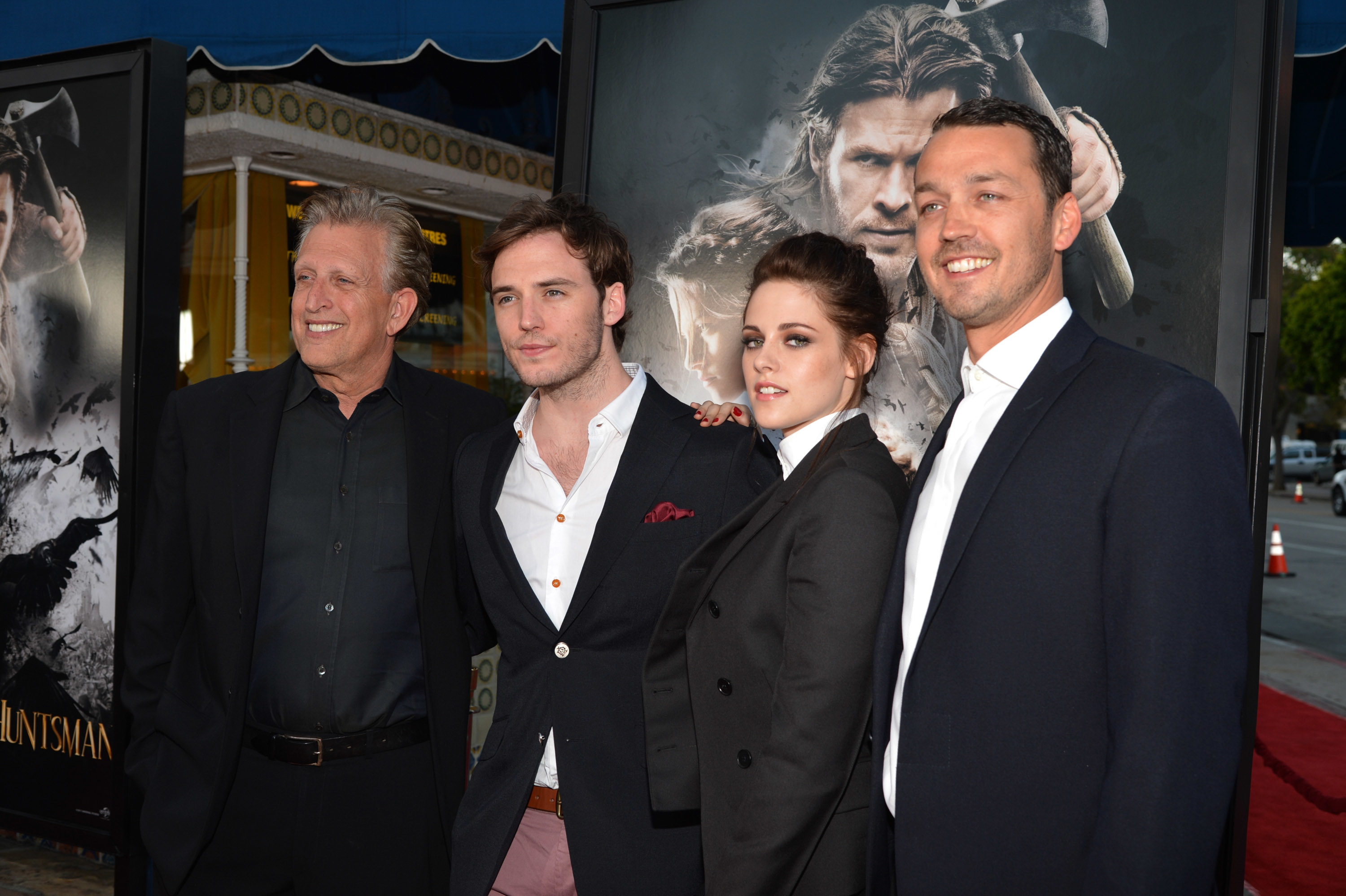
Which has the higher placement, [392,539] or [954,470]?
[954,470]

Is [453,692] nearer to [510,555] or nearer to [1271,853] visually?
[510,555]

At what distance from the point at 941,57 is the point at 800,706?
1854 millimetres

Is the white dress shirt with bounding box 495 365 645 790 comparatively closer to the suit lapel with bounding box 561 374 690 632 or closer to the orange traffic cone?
the suit lapel with bounding box 561 374 690 632

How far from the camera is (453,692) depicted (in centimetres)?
271

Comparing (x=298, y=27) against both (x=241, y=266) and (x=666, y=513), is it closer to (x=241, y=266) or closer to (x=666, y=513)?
(x=666, y=513)

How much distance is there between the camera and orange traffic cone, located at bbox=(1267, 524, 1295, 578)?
14688 mm

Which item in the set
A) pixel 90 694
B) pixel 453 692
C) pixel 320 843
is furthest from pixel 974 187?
pixel 90 694

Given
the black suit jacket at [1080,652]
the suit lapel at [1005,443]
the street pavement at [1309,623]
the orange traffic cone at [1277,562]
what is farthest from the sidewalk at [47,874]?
the orange traffic cone at [1277,562]

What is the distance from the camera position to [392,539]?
2.72m

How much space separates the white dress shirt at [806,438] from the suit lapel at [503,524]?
2.20 feet

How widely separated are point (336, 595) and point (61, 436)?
5.97 ft

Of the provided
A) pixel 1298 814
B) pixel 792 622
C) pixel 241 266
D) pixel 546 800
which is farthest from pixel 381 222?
pixel 1298 814

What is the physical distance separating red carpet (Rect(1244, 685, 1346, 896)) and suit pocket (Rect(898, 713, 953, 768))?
245cm

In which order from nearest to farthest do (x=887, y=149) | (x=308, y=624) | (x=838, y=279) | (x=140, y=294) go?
(x=838, y=279) → (x=308, y=624) → (x=887, y=149) → (x=140, y=294)
